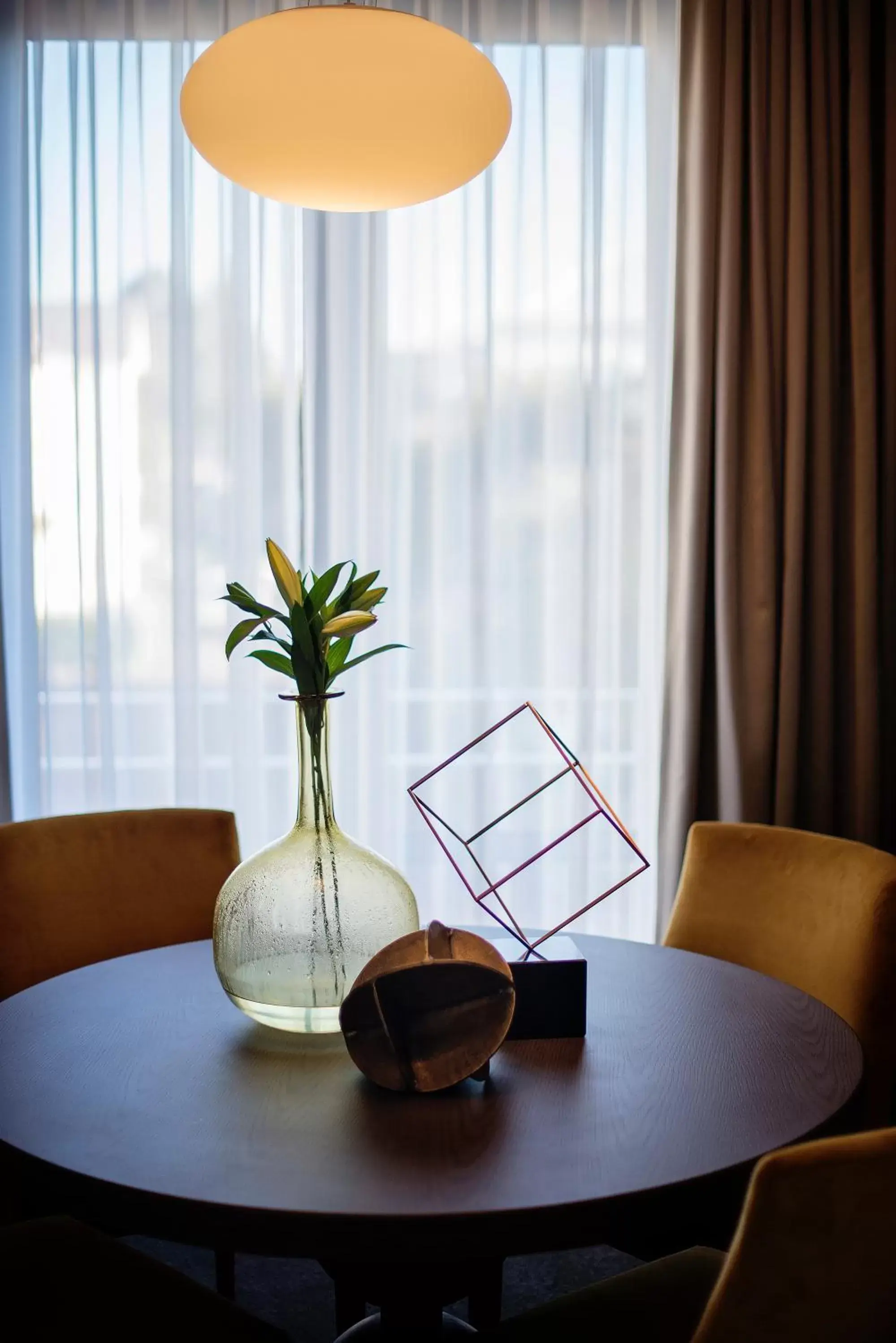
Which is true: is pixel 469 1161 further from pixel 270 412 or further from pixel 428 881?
pixel 270 412

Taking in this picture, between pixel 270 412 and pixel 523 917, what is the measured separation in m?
1.42

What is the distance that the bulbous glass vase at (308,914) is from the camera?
1.32 m

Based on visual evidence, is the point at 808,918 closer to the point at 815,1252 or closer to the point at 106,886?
the point at 815,1252

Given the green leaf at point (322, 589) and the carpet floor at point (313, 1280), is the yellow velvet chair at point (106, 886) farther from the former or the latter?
the green leaf at point (322, 589)

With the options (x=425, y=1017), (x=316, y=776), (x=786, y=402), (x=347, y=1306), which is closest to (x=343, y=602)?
(x=316, y=776)

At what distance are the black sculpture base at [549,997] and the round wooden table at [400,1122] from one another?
0.03 meters

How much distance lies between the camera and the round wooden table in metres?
0.98

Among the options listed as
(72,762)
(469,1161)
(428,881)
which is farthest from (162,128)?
(469,1161)

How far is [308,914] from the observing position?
4.33 feet

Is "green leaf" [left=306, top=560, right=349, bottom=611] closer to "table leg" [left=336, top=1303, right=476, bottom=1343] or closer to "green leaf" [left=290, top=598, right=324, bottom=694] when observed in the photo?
"green leaf" [left=290, top=598, right=324, bottom=694]

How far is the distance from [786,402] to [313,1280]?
216cm

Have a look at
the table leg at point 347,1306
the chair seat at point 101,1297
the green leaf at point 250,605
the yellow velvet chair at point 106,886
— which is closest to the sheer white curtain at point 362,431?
the yellow velvet chair at point 106,886

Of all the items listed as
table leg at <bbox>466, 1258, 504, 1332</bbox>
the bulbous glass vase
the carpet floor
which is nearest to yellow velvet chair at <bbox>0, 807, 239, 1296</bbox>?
the carpet floor

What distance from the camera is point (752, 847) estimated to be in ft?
6.61
